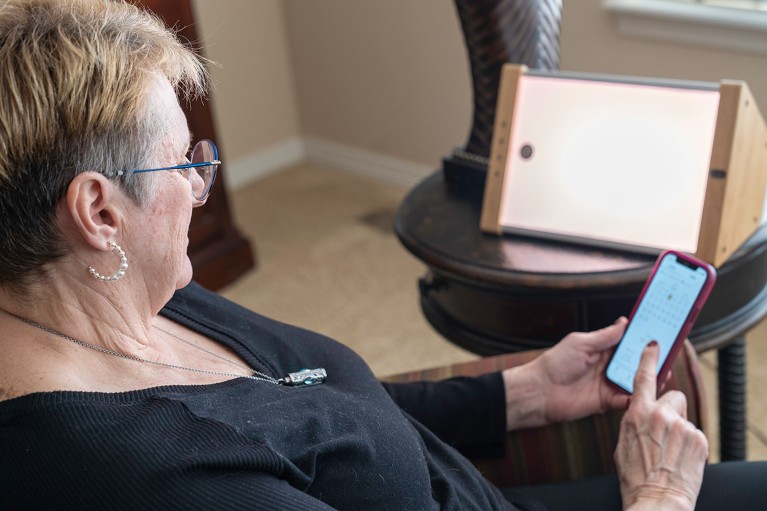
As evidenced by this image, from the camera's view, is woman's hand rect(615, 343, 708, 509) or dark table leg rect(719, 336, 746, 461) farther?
dark table leg rect(719, 336, 746, 461)

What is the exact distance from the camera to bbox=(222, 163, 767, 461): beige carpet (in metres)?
2.26

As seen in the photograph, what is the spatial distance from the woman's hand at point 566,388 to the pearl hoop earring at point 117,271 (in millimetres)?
569

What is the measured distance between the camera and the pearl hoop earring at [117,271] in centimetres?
82

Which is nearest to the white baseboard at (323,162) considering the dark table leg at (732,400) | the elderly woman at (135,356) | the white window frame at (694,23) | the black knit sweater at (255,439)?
the white window frame at (694,23)

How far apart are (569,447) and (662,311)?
0.74 feet

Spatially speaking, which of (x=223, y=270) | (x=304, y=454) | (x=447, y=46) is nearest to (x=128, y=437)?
(x=304, y=454)

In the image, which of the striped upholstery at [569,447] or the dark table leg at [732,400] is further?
the dark table leg at [732,400]

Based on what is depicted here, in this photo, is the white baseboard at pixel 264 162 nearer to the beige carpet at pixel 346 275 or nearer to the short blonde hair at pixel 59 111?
the beige carpet at pixel 346 275

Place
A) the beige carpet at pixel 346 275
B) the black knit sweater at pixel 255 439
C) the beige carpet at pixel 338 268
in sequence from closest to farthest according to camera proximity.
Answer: the black knit sweater at pixel 255 439 < the beige carpet at pixel 346 275 < the beige carpet at pixel 338 268

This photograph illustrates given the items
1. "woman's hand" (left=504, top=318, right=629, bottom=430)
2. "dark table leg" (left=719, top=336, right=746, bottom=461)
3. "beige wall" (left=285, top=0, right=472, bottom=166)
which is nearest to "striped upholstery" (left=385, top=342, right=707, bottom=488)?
"woman's hand" (left=504, top=318, right=629, bottom=430)

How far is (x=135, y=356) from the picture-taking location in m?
0.88

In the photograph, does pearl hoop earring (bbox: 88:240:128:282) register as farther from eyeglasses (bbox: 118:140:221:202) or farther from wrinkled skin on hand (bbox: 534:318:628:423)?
wrinkled skin on hand (bbox: 534:318:628:423)

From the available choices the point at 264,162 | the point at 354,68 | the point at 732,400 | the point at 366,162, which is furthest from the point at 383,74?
the point at 732,400

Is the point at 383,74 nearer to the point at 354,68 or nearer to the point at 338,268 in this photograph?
the point at 354,68
